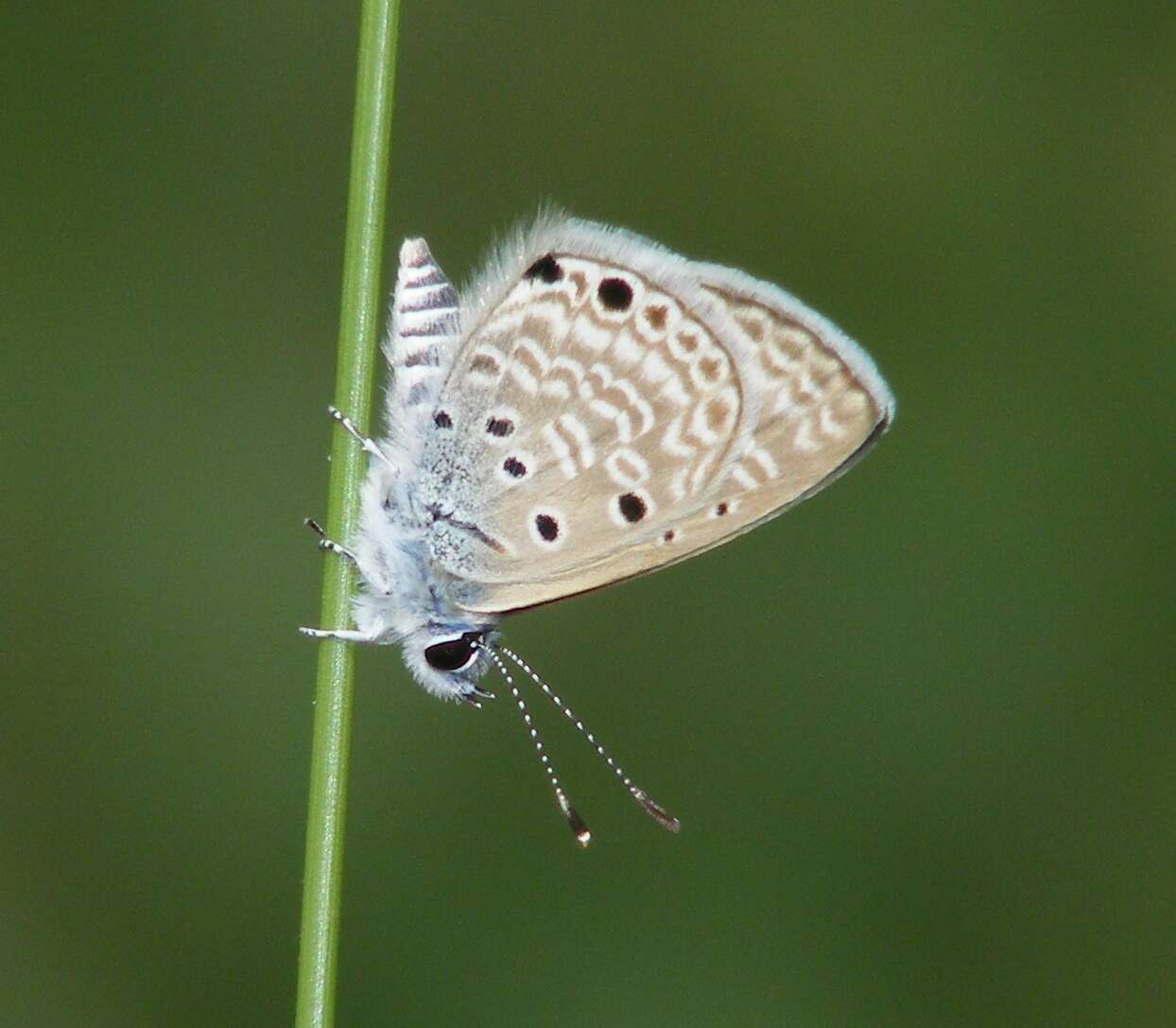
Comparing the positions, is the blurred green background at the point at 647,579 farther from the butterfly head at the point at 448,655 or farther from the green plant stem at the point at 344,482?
the green plant stem at the point at 344,482

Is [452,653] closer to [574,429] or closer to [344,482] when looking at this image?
[574,429]

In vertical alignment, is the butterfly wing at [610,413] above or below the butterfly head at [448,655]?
above

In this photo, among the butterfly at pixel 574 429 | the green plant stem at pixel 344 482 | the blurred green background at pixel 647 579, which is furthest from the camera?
the blurred green background at pixel 647 579

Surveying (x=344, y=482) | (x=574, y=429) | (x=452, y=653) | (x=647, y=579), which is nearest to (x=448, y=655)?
(x=452, y=653)

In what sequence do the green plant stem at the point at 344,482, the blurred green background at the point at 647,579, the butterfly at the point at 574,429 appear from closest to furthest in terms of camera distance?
the green plant stem at the point at 344,482
the butterfly at the point at 574,429
the blurred green background at the point at 647,579

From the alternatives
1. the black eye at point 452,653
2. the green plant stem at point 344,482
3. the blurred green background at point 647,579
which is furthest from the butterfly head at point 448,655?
the blurred green background at point 647,579

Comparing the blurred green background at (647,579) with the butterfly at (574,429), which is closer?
the butterfly at (574,429)

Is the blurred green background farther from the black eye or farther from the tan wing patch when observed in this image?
the tan wing patch
